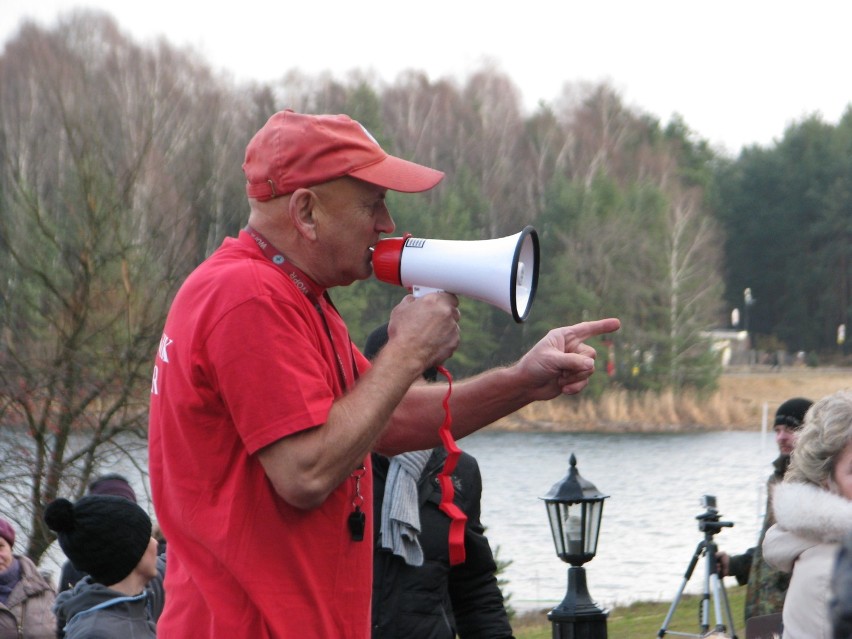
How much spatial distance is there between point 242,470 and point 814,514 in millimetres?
1399

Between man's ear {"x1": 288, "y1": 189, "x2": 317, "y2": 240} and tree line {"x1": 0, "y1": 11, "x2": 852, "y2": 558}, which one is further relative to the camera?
tree line {"x1": 0, "y1": 11, "x2": 852, "y2": 558}

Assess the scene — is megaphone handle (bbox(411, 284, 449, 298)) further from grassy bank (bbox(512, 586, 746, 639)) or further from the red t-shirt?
grassy bank (bbox(512, 586, 746, 639))

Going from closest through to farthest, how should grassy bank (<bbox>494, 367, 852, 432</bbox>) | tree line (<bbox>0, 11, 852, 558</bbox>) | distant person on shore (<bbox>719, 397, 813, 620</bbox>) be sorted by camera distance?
1. distant person on shore (<bbox>719, 397, 813, 620</bbox>)
2. tree line (<bbox>0, 11, 852, 558</bbox>)
3. grassy bank (<bbox>494, 367, 852, 432</bbox>)

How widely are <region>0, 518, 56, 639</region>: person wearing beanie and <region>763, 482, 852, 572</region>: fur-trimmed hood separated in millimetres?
3267

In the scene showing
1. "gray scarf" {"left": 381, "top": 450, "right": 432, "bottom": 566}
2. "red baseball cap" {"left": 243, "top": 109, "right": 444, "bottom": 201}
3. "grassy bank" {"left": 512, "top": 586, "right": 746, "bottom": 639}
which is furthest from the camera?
"grassy bank" {"left": 512, "top": 586, "right": 746, "bottom": 639}

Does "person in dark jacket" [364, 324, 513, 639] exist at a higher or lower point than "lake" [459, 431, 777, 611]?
higher

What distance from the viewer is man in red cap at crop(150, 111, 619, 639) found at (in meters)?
2.00

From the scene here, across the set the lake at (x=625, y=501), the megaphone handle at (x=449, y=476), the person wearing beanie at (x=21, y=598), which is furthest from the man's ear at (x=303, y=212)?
the lake at (x=625, y=501)

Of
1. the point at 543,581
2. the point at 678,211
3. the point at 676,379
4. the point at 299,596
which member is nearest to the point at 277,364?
the point at 299,596

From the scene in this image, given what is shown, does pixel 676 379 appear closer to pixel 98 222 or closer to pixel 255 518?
pixel 98 222

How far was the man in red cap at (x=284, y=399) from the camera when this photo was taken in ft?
6.55

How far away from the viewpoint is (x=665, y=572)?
1584 centimetres

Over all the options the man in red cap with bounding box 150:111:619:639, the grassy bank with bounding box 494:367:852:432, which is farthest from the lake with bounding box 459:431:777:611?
the man in red cap with bounding box 150:111:619:639

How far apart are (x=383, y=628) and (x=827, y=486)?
1222 millimetres
